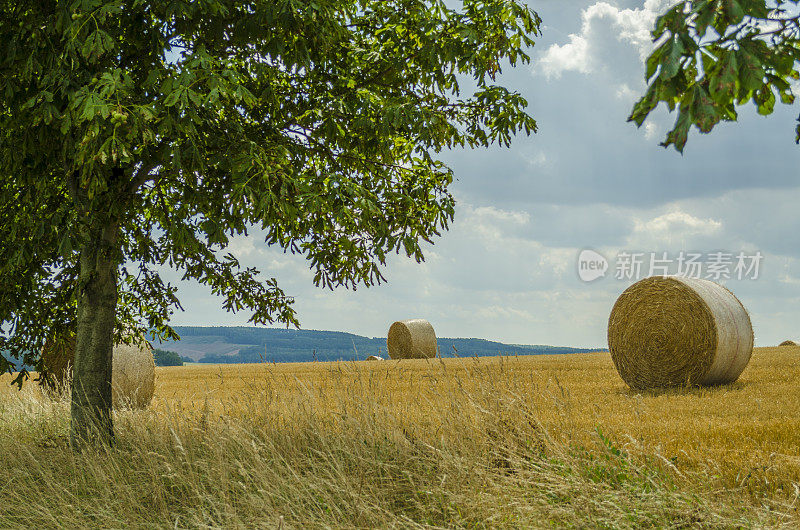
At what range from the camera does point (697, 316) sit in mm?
13062

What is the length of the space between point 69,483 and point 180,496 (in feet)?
4.79

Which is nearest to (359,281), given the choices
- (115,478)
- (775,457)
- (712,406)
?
(115,478)

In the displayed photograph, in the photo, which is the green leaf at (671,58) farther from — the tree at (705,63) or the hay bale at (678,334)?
the hay bale at (678,334)

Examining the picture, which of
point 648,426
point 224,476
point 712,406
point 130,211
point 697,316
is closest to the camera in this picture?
point 224,476

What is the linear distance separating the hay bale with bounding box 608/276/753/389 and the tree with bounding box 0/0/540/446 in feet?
24.5

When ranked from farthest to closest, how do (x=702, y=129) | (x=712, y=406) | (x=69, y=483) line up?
(x=712, y=406) → (x=69, y=483) → (x=702, y=129)

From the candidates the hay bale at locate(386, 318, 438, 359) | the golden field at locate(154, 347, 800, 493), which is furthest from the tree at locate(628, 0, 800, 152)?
the hay bale at locate(386, 318, 438, 359)

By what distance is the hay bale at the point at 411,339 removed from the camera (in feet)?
93.9

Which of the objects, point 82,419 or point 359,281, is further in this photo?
point 359,281

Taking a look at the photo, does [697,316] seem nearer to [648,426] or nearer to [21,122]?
[648,426]

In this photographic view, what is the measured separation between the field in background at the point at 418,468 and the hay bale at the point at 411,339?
2026 cm

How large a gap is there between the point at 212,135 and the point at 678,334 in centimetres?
1047

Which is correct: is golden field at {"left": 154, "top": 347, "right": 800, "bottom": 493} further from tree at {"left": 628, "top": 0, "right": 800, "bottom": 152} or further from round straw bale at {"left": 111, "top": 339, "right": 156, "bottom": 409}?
round straw bale at {"left": 111, "top": 339, "right": 156, "bottom": 409}

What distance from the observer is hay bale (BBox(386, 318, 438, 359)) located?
28.6 meters
